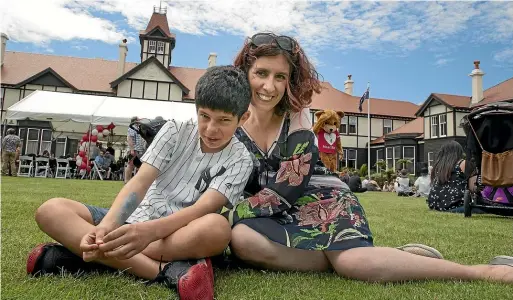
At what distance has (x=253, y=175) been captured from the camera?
2.09 meters

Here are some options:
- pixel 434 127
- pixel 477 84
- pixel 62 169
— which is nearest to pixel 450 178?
pixel 62 169

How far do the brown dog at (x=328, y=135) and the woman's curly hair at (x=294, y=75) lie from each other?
17.8 feet

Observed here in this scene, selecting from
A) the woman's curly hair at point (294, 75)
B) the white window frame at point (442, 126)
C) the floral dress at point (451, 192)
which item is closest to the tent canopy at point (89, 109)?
the floral dress at point (451, 192)

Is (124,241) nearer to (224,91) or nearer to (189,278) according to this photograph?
(189,278)

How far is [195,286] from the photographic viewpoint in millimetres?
1389

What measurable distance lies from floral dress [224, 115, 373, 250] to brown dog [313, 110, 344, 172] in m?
5.52

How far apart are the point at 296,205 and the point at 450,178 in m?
5.28

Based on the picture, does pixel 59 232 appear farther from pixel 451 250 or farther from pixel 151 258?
pixel 451 250

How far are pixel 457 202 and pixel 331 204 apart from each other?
5.20m

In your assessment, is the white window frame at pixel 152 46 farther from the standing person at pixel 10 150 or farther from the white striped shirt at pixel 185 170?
the white striped shirt at pixel 185 170

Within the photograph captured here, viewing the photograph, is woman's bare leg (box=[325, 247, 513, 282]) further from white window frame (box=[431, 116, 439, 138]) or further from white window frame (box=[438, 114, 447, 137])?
white window frame (box=[431, 116, 439, 138])

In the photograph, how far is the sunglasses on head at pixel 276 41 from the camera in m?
2.05

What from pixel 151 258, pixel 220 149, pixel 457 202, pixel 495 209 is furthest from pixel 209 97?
pixel 457 202

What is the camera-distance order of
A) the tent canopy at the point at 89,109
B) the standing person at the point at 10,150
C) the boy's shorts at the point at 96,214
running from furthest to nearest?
the standing person at the point at 10,150
the tent canopy at the point at 89,109
the boy's shorts at the point at 96,214
